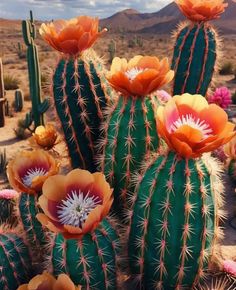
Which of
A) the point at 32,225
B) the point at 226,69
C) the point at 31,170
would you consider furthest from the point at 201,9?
the point at 226,69

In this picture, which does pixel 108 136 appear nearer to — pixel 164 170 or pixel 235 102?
pixel 164 170

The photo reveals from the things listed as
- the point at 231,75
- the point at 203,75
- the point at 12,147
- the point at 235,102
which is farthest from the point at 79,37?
the point at 231,75

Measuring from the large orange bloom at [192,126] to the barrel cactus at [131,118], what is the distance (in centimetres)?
33

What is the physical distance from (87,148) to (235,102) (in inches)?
248

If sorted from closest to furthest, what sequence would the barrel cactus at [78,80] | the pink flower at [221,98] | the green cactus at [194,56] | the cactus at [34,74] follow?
1. the barrel cactus at [78,80]
2. the green cactus at [194,56]
3. the pink flower at [221,98]
4. the cactus at [34,74]

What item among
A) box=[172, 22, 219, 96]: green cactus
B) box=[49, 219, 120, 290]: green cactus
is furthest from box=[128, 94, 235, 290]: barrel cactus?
box=[172, 22, 219, 96]: green cactus

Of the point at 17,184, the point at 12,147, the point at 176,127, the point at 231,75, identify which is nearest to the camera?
the point at 176,127

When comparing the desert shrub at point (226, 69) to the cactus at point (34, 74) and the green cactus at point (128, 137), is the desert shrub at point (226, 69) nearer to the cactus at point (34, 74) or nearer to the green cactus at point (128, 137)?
the cactus at point (34, 74)

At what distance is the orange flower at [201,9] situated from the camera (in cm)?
349

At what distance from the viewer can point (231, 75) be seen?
12305mm

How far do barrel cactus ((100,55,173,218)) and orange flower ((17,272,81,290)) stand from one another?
0.83m

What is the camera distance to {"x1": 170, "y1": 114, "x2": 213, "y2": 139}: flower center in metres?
2.02

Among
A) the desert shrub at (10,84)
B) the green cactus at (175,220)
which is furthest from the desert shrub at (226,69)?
Result: the green cactus at (175,220)

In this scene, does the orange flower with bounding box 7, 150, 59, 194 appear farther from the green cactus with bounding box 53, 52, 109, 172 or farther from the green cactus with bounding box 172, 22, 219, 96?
A: the green cactus with bounding box 172, 22, 219, 96
